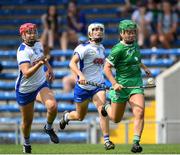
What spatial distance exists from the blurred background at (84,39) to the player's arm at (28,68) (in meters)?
5.54

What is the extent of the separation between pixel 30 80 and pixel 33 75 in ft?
0.29

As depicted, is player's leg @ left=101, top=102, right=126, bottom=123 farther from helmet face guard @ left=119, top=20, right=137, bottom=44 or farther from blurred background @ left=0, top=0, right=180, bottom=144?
blurred background @ left=0, top=0, right=180, bottom=144

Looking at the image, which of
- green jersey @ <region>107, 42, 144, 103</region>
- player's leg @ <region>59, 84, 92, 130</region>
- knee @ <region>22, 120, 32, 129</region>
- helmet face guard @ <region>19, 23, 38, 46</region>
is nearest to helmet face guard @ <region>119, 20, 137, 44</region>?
green jersey @ <region>107, 42, 144, 103</region>

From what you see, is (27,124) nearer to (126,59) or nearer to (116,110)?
(116,110)

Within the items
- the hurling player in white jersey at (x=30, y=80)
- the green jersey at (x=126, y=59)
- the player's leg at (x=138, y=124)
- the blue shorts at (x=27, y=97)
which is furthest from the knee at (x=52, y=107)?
the player's leg at (x=138, y=124)

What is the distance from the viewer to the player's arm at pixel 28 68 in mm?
14016

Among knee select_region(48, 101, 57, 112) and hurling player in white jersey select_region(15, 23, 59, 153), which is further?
knee select_region(48, 101, 57, 112)

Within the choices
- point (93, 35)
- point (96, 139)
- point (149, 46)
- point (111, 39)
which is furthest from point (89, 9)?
point (93, 35)

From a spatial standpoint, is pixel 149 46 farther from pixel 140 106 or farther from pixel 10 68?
pixel 140 106

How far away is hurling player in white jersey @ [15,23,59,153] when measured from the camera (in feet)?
47.5

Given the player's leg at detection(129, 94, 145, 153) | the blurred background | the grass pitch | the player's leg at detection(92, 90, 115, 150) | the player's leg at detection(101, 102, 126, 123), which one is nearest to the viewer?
the player's leg at detection(129, 94, 145, 153)

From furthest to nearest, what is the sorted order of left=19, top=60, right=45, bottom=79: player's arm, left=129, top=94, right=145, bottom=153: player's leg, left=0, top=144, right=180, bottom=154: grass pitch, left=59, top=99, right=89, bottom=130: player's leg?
left=59, top=99, right=89, bottom=130: player's leg, left=0, top=144, right=180, bottom=154: grass pitch, left=19, top=60, right=45, bottom=79: player's arm, left=129, top=94, right=145, bottom=153: player's leg

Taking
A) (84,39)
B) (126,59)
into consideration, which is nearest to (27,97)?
(126,59)

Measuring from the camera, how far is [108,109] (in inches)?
579
